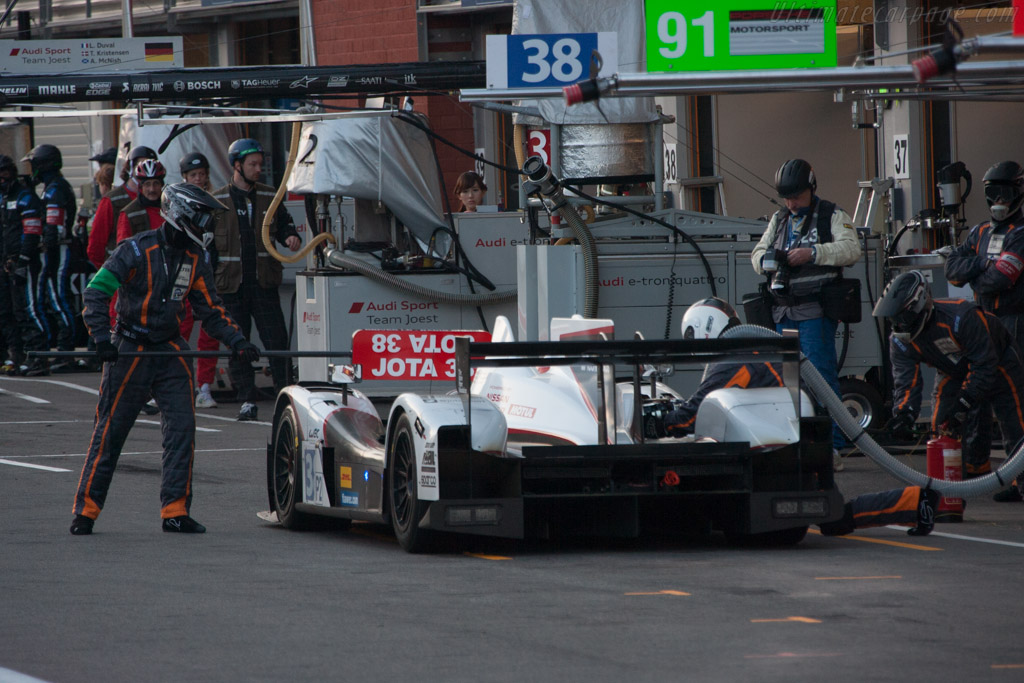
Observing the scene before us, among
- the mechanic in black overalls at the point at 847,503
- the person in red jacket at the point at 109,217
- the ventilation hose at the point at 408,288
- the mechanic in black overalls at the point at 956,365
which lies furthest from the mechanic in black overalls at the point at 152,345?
the person in red jacket at the point at 109,217

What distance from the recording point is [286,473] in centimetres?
934

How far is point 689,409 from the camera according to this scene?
8.64 meters

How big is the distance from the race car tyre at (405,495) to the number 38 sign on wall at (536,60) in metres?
4.06

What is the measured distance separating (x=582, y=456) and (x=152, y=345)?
2724 millimetres

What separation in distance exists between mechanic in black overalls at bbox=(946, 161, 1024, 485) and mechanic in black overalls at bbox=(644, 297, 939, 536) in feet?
7.33

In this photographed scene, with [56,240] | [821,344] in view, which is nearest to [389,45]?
[56,240]

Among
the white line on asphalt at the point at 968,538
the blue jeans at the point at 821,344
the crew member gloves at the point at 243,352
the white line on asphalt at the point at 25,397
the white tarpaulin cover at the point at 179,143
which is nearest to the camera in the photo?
the white line on asphalt at the point at 968,538

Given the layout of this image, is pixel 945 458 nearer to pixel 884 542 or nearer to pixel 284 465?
pixel 884 542

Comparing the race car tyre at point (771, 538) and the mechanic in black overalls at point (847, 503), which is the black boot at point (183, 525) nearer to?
the mechanic in black overalls at point (847, 503)

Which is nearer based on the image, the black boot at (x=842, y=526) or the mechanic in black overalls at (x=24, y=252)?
the black boot at (x=842, y=526)

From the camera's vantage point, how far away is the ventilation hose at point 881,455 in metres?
8.88

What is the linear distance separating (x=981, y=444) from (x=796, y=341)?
2521 mm

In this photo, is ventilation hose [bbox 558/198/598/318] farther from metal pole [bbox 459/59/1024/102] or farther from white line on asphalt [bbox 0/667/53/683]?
white line on asphalt [bbox 0/667/53/683]

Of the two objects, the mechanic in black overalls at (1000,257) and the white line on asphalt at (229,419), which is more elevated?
the mechanic in black overalls at (1000,257)
